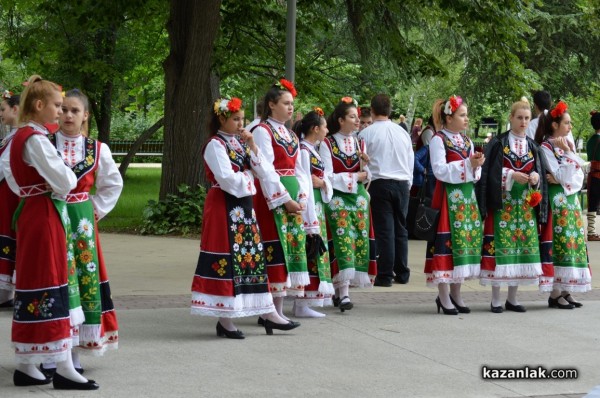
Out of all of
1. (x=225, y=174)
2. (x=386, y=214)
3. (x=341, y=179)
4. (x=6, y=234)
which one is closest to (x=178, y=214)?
(x=386, y=214)

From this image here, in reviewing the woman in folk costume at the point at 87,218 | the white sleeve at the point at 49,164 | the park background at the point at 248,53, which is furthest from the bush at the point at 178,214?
the white sleeve at the point at 49,164

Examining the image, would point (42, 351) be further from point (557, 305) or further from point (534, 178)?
point (557, 305)

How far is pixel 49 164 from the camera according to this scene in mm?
6293

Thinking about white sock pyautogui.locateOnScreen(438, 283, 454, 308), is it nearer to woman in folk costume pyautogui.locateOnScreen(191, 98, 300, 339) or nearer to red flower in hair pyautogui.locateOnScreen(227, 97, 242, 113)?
woman in folk costume pyautogui.locateOnScreen(191, 98, 300, 339)

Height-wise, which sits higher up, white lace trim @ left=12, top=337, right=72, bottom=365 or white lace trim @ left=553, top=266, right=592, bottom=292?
white lace trim @ left=553, top=266, right=592, bottom=292

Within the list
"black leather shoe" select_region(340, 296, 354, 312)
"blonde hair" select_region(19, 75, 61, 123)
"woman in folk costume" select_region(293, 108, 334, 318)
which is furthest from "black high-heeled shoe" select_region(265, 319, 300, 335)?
"blonde hair" select_region(19, 75, 61, 123)

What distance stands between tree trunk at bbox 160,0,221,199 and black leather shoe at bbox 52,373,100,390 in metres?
9.58

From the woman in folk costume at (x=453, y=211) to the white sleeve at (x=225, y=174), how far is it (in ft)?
7.16

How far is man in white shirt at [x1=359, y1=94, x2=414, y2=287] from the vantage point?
11609 millimetres

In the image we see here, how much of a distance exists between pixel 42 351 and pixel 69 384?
291 mm

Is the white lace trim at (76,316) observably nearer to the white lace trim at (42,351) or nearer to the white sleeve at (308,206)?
the white lace trim at (42,351)

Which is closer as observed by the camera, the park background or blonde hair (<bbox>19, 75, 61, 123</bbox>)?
blonde hair (<bbox>19, 75, 61, 123</bbox>)

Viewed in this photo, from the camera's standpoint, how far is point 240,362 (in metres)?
7.50

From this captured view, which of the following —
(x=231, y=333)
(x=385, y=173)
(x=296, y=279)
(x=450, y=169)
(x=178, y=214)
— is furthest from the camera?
(x=178, y=214)
